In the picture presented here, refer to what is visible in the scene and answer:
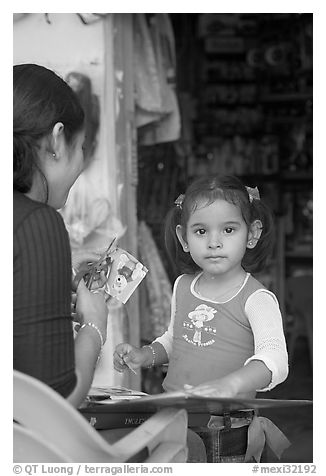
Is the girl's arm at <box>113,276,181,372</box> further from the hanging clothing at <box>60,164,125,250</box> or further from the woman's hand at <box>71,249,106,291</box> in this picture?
the hanging clothing at <box>60,164,125,250</box>

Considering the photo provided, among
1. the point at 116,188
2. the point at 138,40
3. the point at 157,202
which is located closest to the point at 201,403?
the point at 116,188

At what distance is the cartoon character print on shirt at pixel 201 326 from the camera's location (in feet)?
6.65

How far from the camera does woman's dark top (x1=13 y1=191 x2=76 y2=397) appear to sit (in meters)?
1.50

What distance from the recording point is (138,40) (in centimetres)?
403

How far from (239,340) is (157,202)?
3103 millimetres

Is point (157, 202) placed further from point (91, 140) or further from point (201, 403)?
point (201, 403)

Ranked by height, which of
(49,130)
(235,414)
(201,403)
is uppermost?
(49,130)

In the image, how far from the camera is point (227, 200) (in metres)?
2.02

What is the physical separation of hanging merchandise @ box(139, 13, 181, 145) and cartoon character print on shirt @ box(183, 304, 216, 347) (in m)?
2.19

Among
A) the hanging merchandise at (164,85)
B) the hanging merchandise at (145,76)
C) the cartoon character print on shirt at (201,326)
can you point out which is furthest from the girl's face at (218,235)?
the hanging merchandise at (164,85)

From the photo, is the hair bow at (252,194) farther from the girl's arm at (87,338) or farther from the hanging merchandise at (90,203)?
the hanging merchandise at (90,203)

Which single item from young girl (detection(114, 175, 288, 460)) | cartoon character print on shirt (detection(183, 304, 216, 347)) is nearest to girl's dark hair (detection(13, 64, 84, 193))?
young girl (detection(114, 175, 288, 460))

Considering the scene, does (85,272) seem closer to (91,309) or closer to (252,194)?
(91,309)
